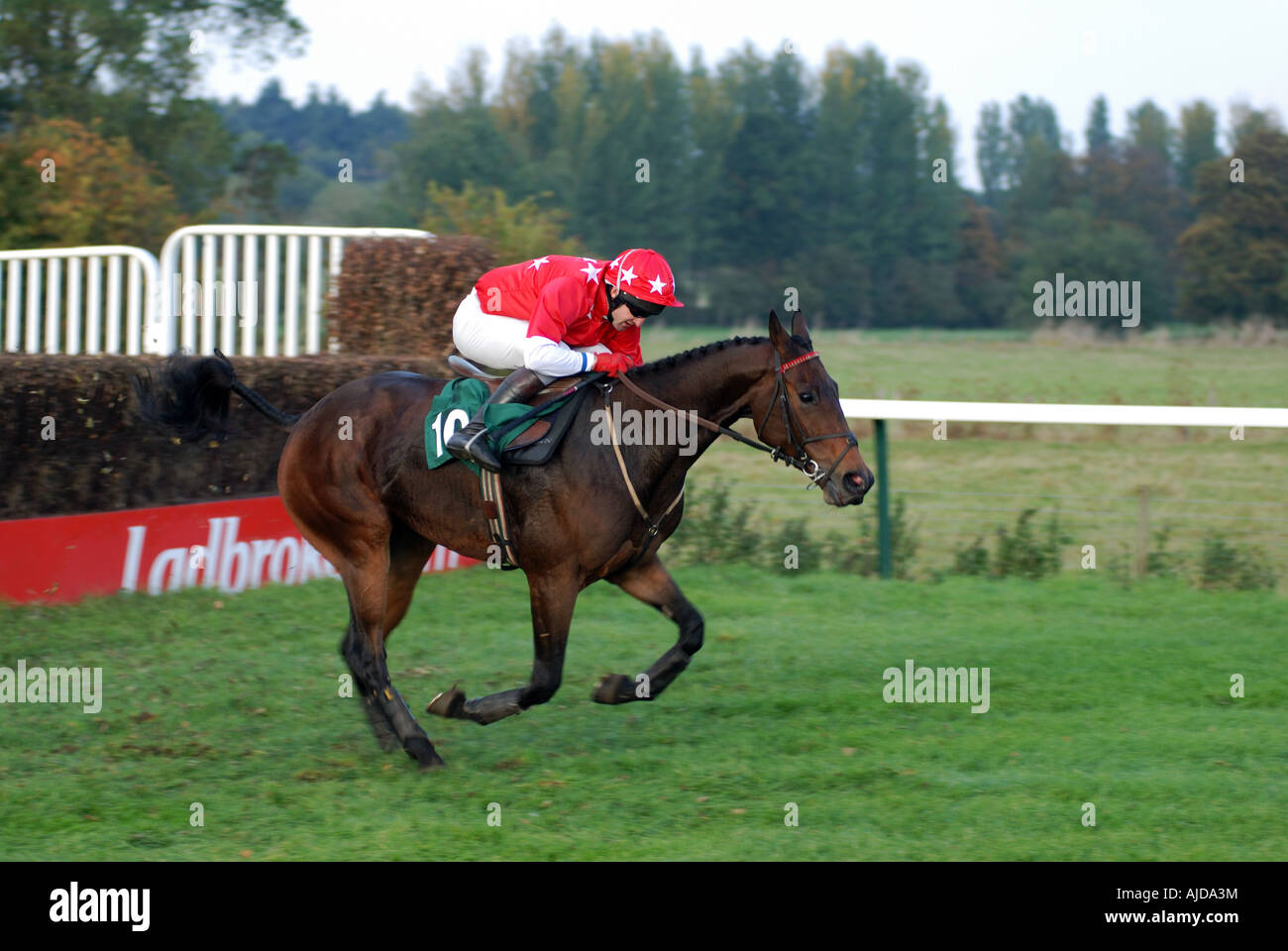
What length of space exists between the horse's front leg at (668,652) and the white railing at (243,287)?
4974 mm

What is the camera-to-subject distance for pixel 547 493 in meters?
5.31

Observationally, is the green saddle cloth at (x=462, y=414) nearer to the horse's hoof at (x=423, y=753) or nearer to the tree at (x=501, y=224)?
the horse's hoof at (x=423, y=753)

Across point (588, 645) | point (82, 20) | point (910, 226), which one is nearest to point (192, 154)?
point (82, 20)

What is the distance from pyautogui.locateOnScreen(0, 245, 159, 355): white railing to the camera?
9625 millimetres

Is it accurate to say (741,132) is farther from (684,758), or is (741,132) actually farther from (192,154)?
(684,758)

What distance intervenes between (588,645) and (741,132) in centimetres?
4844

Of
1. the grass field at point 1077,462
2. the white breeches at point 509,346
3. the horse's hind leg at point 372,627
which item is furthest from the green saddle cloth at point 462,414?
the grass field at point 1077,462

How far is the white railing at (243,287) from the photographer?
32.0 ft

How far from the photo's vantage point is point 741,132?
53.7m

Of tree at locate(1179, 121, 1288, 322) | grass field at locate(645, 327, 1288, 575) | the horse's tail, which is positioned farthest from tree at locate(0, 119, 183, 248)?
tree at locate(1179, 121, 1288, 322)

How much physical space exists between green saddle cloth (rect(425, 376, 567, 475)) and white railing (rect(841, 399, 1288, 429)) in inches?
161

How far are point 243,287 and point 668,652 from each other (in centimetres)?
570

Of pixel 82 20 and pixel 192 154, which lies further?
pixel 192 154

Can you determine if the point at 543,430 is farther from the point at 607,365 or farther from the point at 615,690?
the point at 615,690
